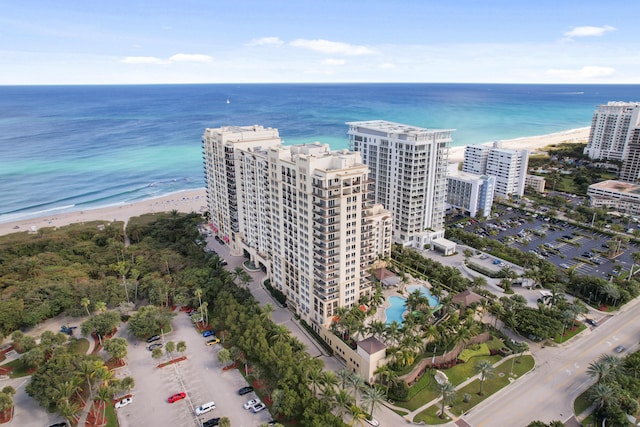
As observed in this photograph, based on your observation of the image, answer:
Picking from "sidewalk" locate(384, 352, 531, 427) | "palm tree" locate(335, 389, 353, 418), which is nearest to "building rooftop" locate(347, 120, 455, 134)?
"sidewalk" locate(384, 352, 531, 427)

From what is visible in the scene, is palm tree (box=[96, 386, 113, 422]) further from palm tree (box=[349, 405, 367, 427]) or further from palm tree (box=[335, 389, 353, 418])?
palm tree (box=[349, 405, 367, 427])

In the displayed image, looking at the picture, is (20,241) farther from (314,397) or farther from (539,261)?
(539,261)

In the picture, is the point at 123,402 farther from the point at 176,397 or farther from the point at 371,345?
the point at 371,345

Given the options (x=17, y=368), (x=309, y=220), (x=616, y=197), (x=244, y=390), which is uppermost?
(x=309, y=220)

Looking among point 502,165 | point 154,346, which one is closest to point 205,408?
point 154,346

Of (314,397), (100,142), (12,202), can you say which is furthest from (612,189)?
(100,142)

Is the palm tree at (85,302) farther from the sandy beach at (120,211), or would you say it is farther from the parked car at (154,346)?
the sandy beach at (120,211)

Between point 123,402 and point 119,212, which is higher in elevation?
point 119,212
